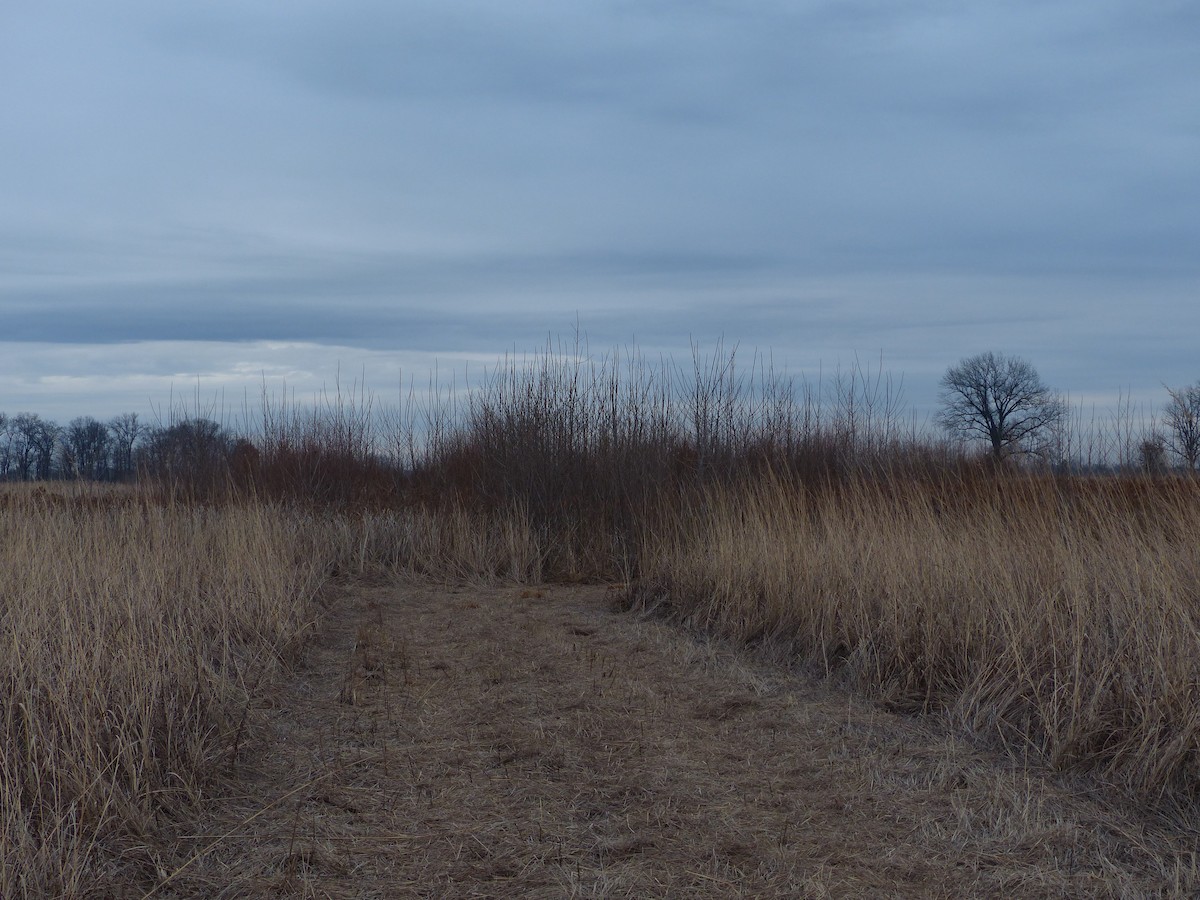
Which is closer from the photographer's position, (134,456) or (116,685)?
(116,685)

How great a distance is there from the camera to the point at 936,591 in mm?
5805

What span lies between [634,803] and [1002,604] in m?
2.73

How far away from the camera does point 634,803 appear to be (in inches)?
146

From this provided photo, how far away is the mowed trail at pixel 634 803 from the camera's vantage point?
3.06 metres

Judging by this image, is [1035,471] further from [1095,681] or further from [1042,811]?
[1042,811]

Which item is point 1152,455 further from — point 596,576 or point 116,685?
point 116,685

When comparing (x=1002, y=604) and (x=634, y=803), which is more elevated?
(x=1002, y=604)

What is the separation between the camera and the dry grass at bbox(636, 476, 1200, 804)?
13.1 feet

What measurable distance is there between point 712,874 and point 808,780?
104cm

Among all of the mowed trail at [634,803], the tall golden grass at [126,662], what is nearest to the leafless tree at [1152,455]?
the mowed trail at [634,803]

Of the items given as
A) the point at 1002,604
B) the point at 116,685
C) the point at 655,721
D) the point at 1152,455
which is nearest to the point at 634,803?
the point at 655,721

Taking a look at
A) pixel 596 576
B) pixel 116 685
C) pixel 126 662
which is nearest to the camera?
pixel 116 685

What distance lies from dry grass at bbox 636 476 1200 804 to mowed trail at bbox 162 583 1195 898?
330mm

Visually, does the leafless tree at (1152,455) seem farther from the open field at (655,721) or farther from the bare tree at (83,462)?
the bare tree at (83,462)
